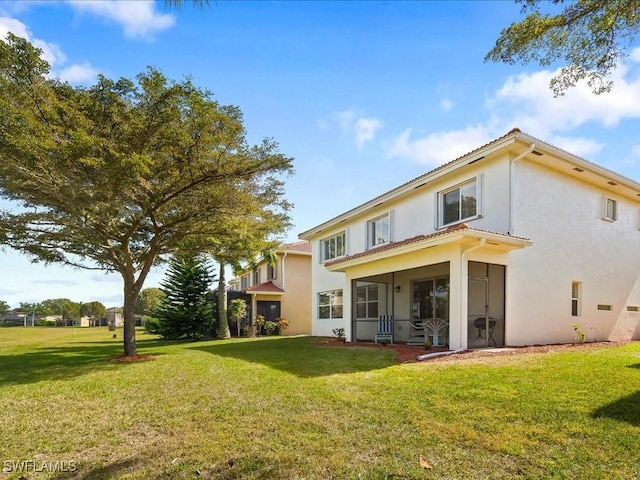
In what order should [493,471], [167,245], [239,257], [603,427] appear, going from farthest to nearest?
[239,257] → [167,245] → [603,427] → [493,471]

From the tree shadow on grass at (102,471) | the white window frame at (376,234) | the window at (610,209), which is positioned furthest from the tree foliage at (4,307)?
the window at (610,209)

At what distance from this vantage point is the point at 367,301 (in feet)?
58.6

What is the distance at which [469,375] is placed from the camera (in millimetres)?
7168

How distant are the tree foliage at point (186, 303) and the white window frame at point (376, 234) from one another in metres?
8.65

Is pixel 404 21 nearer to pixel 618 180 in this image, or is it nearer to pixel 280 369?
pixel 280 369

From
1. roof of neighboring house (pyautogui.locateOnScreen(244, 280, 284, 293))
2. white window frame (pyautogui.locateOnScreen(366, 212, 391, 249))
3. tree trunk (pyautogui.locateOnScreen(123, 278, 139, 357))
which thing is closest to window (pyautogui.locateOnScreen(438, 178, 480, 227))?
white window frame (pyautogui.locateOnScreen(366, 212, 391, 249))

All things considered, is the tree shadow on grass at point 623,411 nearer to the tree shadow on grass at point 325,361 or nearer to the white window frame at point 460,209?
the tree shadow on grass at point 325,361

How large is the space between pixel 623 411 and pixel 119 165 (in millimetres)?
9531

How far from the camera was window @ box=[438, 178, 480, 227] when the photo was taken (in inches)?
506

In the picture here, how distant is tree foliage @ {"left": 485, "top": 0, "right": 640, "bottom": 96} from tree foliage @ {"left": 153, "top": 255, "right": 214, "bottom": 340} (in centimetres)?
1780

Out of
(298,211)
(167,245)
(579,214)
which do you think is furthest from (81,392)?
(579,214)

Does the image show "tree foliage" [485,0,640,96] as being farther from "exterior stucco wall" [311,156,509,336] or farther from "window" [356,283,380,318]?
"window" [356,283,380,318]

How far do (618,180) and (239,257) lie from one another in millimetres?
12671

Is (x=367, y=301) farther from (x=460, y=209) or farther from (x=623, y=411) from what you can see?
(x=623, y=411)
